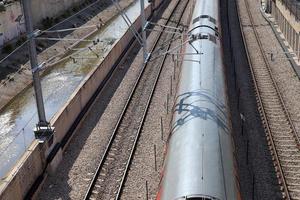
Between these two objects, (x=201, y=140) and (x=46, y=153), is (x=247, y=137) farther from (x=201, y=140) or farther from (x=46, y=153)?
(x=46, y=153)

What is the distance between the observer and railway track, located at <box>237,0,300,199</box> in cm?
1819

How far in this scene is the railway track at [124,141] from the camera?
18.6m

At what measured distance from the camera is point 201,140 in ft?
45.6

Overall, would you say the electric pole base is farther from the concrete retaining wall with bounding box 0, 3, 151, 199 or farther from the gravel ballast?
the gravel ballast

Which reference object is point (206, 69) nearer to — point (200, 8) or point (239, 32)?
point (200, 8)

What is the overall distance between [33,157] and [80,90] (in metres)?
7.33

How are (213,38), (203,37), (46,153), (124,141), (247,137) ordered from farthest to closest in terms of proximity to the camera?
(213,38) → (203,37) → (124,141) → (247,137) → (46,153)

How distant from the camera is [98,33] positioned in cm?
5153

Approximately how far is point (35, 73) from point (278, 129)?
37.4 feet

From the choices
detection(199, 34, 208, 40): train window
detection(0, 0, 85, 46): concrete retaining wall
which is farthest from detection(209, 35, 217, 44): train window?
detection(0, 0, 85, 46): concrete retaining wall

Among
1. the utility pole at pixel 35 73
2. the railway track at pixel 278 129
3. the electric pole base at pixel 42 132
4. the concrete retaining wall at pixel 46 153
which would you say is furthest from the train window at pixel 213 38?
the electric pole base at pixel 42 132

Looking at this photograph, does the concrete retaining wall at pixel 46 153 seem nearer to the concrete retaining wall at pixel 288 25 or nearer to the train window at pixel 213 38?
the train window at pixel 213 38

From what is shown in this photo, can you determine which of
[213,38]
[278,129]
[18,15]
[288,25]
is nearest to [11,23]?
[18,15]

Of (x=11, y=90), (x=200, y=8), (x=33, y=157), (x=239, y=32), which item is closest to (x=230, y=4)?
(x=239, y=32)
